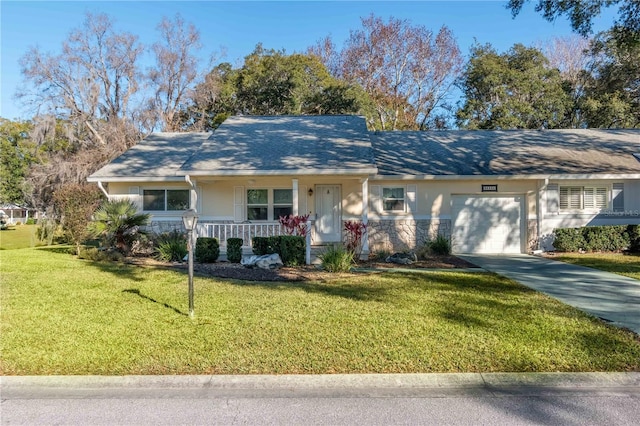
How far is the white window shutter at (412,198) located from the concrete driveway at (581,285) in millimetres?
2778

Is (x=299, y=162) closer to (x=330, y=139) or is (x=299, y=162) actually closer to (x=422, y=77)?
(x=330, y=139)

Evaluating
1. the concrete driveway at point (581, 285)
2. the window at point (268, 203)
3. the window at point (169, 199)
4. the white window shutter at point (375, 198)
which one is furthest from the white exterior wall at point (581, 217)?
the window at point (169, 199)

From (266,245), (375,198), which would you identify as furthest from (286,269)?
(375,198)

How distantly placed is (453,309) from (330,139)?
31.2ft

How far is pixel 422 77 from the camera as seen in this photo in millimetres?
30141

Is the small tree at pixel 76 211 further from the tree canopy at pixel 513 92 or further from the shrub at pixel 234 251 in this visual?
the tree canopy at pixel 513 92

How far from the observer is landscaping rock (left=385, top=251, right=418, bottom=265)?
11.1 m

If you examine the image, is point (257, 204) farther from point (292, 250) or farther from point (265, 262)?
point (265, 262)

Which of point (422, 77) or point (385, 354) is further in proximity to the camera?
point (422, 77)

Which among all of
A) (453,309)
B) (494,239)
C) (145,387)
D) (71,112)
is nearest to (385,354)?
(453,309)

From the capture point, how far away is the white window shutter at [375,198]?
46.3ft

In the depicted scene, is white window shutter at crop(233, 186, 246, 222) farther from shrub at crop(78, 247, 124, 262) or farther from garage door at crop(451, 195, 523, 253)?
garage door at crop(451, 195, 523, 253)

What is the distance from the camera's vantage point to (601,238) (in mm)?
13211

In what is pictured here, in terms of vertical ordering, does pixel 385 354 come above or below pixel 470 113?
below
